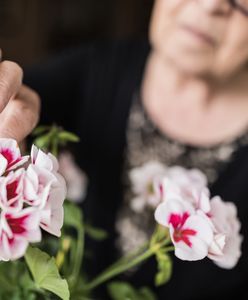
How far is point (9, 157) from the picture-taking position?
0.29 metres

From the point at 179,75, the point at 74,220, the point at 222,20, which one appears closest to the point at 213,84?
the point at 179,75

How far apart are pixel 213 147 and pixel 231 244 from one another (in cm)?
52

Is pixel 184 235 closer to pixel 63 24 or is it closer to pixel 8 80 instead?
pixel 8 80

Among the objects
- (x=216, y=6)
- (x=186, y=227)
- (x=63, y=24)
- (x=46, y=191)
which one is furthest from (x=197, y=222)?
(x=63, y=24)

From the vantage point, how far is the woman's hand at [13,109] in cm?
35

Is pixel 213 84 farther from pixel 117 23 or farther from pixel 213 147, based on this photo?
pixel 117 23

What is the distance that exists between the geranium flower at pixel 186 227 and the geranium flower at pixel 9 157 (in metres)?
0.10

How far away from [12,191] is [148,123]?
0.63 m

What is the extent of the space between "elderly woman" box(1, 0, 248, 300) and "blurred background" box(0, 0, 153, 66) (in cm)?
112

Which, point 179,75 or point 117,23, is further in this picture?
point 117,23

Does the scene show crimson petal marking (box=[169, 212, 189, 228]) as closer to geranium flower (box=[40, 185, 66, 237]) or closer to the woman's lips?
geranium flower (box=[40, 185, 66, 237])

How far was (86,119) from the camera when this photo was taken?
3.09ft

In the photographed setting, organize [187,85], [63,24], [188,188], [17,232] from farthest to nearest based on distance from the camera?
[63,24] < [187,85] < [188,188] < [17,232]

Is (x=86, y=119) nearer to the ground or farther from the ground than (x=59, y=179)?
nearer to the ground
